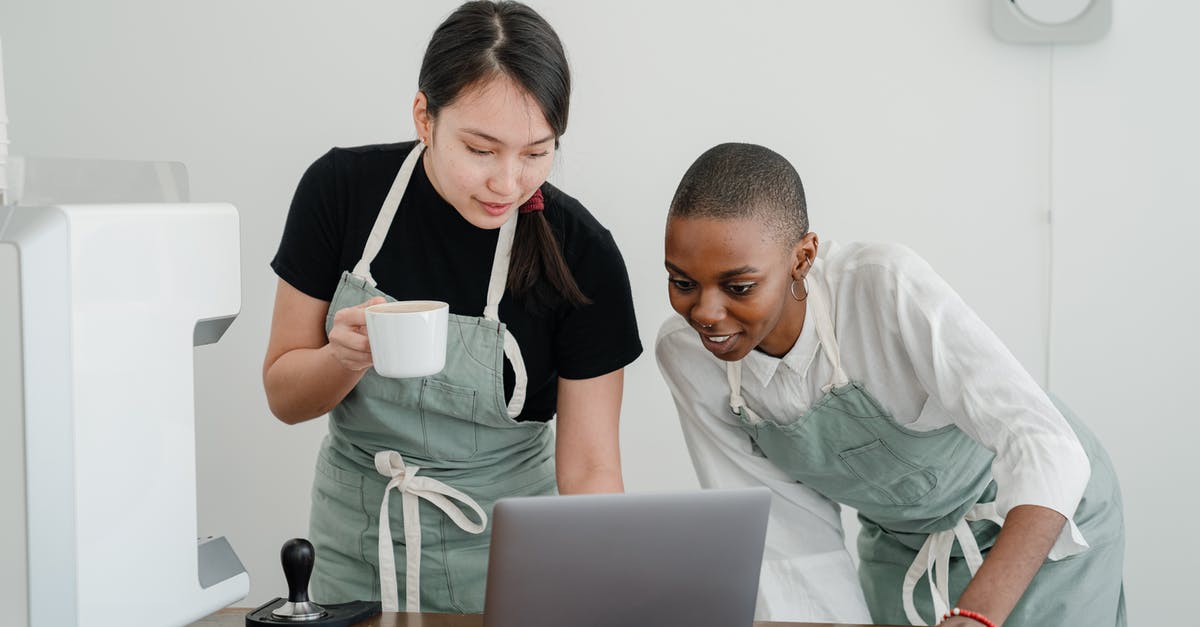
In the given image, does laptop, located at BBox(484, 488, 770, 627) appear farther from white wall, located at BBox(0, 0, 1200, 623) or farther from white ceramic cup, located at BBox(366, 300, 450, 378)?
white wall, located at BBox(0, 0, 1200, 623)

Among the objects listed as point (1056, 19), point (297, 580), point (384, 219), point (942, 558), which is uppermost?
point (1056, 19)

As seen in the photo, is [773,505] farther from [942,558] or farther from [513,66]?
[513,66]

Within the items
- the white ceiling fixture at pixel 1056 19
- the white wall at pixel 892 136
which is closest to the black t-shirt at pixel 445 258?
the white wall at pixel 892 136

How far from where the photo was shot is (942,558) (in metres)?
1.64

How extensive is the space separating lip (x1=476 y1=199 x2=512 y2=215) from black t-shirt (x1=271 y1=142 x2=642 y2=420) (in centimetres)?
16

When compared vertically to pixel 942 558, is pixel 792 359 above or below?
above

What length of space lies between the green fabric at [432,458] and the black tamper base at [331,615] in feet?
1.26

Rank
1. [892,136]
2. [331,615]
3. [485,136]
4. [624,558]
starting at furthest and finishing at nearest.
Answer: [892,136] → [485,136] → [331,615] → [624,558]

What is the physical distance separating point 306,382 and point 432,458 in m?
0.24

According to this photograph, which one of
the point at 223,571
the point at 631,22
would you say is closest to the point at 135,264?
the point at 223,571

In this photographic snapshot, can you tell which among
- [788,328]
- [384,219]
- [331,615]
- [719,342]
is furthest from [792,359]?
[331,615]

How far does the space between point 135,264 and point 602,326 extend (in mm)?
799

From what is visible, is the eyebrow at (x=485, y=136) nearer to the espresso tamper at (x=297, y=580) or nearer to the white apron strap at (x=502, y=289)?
the white apron strap at (x=502, y=289)

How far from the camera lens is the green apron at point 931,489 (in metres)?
1.55
